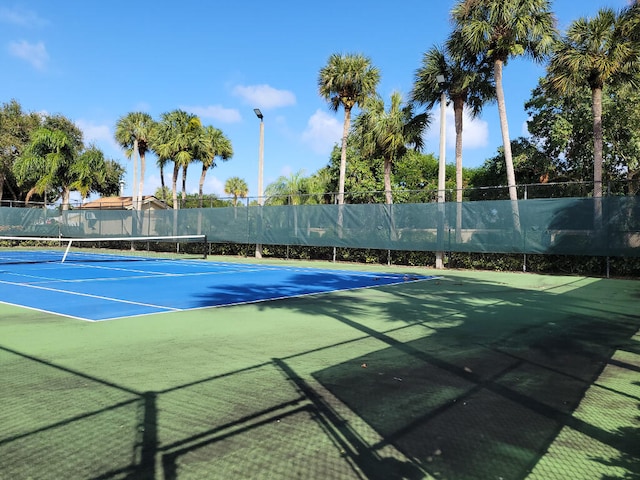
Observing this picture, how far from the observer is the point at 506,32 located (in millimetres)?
17734

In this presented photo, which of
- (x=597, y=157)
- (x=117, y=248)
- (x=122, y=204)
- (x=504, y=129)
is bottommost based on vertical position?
(x=117, y=248)

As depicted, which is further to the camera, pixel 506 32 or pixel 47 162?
pixel 47 162

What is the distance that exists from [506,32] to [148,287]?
49.9 ft

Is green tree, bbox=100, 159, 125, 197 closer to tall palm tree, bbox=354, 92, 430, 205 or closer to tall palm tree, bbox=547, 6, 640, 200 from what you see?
tall palm tree, bbox=354, 92, 430, 205

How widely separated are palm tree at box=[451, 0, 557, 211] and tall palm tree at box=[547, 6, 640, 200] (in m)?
1.14

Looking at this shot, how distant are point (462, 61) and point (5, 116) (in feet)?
123

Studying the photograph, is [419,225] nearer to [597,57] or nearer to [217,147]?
[597,57]

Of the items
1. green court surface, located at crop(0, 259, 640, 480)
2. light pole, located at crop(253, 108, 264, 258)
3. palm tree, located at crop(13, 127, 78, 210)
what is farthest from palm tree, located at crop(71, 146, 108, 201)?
green court surface, located at crop(0, 259, 640, 480)

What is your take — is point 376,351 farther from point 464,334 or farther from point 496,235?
point 496,235

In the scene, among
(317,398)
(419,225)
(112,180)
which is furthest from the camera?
(112,180)

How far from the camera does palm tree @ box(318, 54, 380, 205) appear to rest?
76.9ft

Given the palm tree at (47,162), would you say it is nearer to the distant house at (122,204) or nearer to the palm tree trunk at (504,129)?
the distant house at (122,204)

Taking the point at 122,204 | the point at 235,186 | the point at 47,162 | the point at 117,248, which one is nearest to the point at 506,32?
the point at 117,248

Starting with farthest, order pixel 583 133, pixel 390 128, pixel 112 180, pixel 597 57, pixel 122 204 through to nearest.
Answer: pixel 112 180 < pixel 122 204 < pixel 583 133 < pixel 390 128 < pixel 597 57
